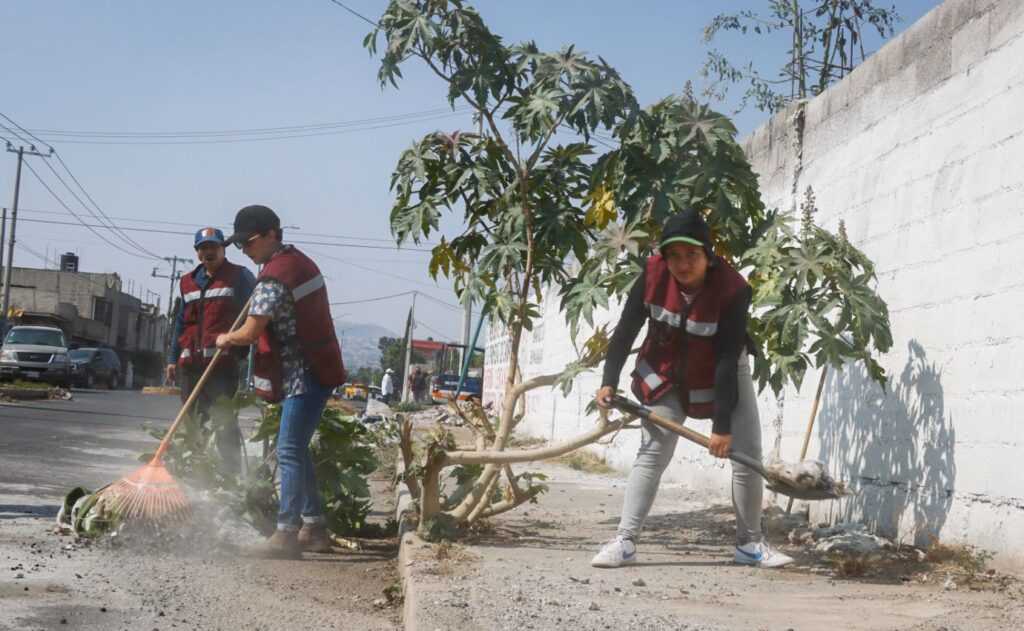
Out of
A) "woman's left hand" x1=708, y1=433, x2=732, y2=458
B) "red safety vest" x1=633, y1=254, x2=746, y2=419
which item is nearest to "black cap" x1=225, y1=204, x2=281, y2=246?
Answer: "red safety vest" x1=633, y1=254, x2=746, y2=419

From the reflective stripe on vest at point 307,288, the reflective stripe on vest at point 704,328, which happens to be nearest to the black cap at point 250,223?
the reflective stripe on vest at point 307,288

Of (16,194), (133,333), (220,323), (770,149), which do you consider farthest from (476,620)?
(133,333)

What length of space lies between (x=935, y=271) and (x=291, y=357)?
3224 millimetres

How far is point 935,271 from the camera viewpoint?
5355mm

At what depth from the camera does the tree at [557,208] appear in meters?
5.32

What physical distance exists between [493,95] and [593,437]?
1.86 meters

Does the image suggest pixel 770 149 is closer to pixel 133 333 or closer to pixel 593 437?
pixel 593 437

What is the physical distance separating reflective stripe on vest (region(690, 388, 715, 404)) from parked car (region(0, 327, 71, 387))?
29.9 meters

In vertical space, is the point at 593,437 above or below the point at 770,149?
below

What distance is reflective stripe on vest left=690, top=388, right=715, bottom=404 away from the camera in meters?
4.91

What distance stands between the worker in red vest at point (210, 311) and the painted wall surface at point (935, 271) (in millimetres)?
3527

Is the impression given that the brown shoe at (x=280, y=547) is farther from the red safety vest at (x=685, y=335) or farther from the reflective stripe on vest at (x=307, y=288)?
the red safety vest at (x=685, y=335)

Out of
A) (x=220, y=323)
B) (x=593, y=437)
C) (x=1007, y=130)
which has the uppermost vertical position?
(x=1007, y=130)

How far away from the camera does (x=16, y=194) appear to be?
45312mm
